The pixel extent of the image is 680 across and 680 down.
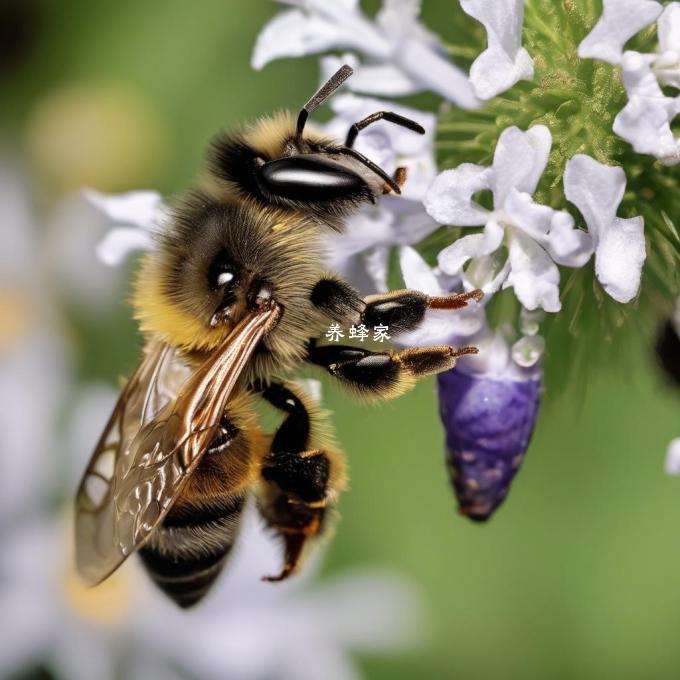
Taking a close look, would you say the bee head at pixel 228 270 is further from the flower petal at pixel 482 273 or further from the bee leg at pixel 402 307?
the flower petal at pixel 482 273

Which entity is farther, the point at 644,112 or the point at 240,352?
the point at 240,352

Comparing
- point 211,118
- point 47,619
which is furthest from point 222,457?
point 211,118

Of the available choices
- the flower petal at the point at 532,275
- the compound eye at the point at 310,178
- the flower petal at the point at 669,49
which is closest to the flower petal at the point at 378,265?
the compound eye at the point at 310,178

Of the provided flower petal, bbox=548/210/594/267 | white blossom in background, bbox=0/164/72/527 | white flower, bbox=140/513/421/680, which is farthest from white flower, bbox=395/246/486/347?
white blossom in background, bbox=0/164/72/527

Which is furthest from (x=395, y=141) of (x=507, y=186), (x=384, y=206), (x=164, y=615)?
(x=164, y=615)

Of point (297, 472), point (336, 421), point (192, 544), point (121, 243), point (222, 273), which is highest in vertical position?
point (222, 273)

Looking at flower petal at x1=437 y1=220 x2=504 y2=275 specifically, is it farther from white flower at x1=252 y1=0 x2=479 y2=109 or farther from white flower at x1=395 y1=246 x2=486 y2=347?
white flower at x1=252 y1=0 x2=479 y2=109

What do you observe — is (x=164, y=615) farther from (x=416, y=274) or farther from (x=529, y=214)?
(x=529, y=214)
